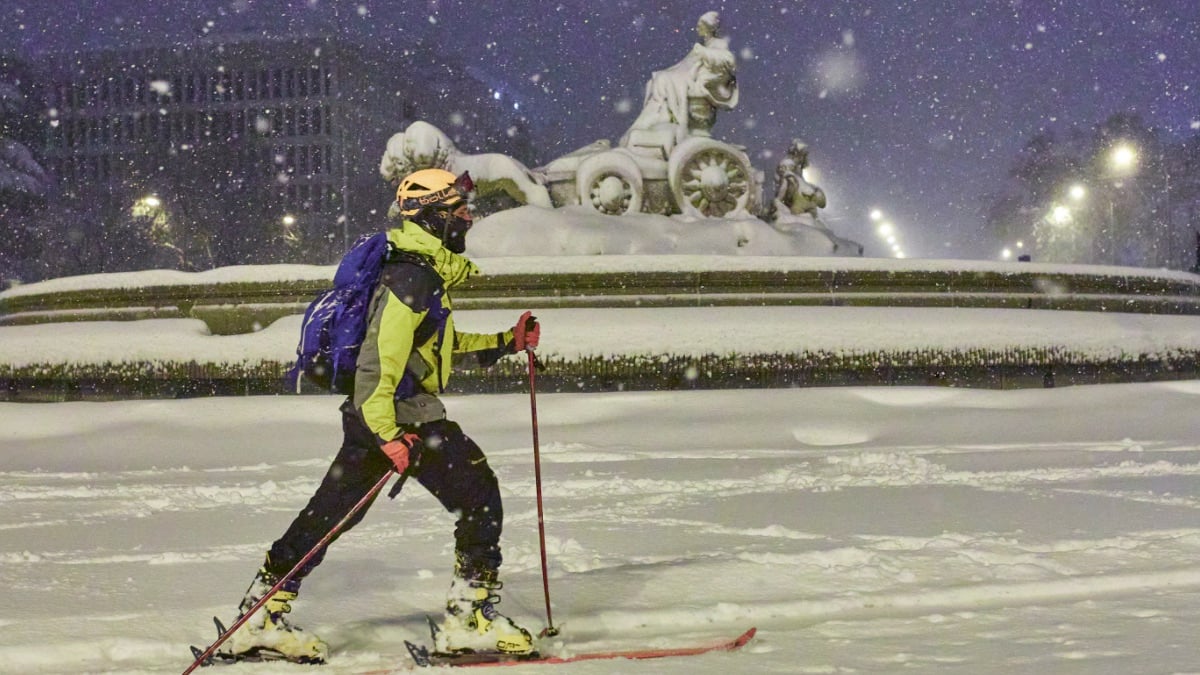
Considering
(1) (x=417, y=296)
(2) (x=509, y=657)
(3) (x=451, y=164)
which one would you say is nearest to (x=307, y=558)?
(2) (x=509, y=657)

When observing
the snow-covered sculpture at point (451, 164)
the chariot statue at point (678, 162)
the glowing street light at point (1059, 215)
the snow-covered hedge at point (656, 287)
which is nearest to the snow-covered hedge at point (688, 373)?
the snow-covered hedge at point (656, 287)

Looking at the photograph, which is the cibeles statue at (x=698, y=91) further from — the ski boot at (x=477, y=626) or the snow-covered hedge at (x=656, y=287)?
the ski boot at (x=477, y=626)

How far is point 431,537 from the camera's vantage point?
589cm

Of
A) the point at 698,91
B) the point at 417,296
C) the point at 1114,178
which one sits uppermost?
the point at 1114,178

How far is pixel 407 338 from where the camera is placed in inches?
141

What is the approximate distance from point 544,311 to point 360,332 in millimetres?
8215

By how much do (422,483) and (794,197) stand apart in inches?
629

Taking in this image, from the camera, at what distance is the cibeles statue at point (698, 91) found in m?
17.8

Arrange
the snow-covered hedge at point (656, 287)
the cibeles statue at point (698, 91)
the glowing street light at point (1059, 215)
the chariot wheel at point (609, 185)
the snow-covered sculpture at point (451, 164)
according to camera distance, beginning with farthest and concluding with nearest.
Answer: the glowing street light at point (1059, 215) → the cibeles statue at point (698, 91) → the chariot wheel at point (609, 185) → the snow-covered sculpture at point (451, 164) → the snow-covered hedge at point (656, 287)

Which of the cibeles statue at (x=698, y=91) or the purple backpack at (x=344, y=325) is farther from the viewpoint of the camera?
the cibeles statue at (x=698, y=91)

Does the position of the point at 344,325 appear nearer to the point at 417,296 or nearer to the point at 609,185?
the point at 417,296

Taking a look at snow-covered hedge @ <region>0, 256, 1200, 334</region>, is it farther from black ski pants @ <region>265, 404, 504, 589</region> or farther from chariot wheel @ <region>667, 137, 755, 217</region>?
black ski pants @ <region>265, 404, 504, 589</region>

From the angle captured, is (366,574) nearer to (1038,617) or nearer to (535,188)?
(1038,617)

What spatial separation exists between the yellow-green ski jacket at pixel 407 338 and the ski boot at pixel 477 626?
582 mm
